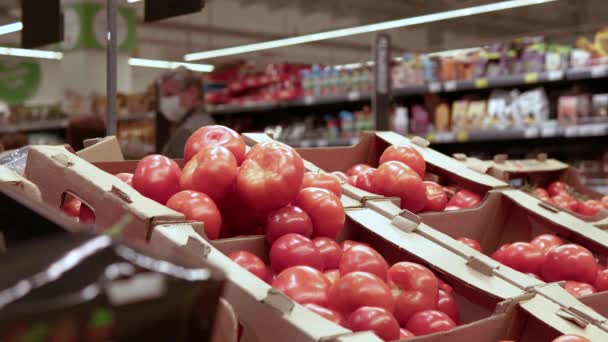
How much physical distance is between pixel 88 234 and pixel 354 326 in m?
0.75

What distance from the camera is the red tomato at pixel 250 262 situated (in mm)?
1390

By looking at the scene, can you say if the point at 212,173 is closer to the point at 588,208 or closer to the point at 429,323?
the point at 429,323

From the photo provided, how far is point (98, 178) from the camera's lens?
1488mm

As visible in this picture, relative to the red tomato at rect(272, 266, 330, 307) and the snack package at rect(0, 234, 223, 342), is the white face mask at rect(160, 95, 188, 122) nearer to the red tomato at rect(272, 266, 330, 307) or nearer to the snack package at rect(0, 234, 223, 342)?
the red tomato at rect(272, 266, 330, 307)

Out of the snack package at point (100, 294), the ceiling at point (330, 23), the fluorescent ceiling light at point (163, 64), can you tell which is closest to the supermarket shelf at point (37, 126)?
the ceiling at point (330, 23)

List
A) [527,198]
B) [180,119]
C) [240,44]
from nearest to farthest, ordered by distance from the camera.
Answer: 1. [527,198]
2. [180,119]
3. [240,44]

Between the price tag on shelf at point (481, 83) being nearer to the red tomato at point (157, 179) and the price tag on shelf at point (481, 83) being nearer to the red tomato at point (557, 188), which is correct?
the red tomato at point (557, 188)

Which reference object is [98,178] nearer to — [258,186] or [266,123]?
[258,186]

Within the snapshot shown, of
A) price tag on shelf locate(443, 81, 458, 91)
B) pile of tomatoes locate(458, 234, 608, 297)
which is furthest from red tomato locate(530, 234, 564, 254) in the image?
price tag on shelf locate(443, 81, 458, 91)

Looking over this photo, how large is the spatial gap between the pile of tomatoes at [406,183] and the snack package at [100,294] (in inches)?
55.1

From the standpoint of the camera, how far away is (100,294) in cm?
47

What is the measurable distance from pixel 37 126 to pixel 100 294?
1011 centimetres

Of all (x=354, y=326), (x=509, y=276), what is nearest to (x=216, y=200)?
(x=354, y=326)

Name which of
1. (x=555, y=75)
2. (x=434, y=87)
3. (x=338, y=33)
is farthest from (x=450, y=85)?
(x=338, y=33)
